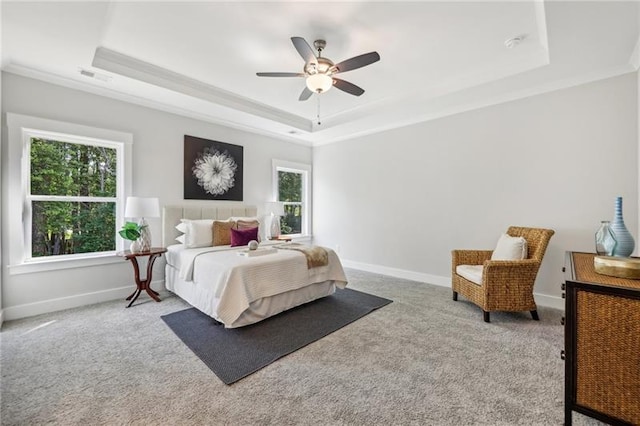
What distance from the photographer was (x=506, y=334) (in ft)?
8.48

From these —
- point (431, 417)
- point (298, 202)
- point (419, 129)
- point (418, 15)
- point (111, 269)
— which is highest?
point (418, 15)

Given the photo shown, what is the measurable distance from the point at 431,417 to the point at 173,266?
3.39 m

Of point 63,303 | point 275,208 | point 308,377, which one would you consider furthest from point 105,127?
point 308,377

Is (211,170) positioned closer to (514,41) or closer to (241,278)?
(241,278)

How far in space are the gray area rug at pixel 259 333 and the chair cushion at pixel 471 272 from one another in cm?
95

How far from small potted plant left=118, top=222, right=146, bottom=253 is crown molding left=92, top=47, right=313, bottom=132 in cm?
176

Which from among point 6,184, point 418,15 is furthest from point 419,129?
point 6,184

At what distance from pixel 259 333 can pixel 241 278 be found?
55 cm

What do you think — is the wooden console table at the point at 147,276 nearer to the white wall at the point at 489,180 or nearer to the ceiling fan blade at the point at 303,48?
the ceiling fan blade at the point at 303,48

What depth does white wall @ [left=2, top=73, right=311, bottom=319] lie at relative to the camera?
2.95 m

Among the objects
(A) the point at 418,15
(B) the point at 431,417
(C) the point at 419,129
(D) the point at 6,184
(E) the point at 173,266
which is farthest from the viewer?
(C) the point at 419,129

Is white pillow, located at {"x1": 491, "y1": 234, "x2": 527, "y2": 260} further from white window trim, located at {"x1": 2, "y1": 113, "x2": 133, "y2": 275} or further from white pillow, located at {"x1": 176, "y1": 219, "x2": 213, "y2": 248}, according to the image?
white window trim, located at {"x1": 2, "y1": 113, "x2": 133, "y2": 275}

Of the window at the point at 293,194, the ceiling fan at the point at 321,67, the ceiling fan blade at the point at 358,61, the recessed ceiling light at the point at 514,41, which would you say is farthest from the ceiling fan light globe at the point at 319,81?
the window at the point at 293,194

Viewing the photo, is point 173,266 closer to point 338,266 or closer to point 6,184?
point 6,184
